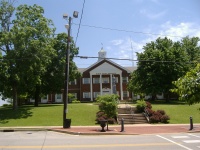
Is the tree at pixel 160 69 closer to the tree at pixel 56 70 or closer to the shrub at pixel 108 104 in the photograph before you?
the tree at pixel 56 70

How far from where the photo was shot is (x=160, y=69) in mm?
46719

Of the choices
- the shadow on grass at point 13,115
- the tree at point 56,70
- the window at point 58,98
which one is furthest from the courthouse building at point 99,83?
the shadow on grass at point 13,115

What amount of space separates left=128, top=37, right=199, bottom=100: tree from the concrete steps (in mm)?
13727

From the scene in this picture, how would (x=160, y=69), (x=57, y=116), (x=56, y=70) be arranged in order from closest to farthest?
1. (x=57, y=116)
2. (x=56, y=70)
3. (x=160, y=69)

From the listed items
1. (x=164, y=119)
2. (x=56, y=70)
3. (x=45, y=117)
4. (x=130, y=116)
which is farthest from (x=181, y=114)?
(x=56, y=70)

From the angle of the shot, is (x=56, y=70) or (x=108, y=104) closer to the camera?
(x=108, y=104)

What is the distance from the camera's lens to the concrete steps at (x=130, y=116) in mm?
29494

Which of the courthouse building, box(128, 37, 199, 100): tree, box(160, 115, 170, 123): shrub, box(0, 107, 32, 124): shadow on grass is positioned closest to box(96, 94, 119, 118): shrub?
box(160, 115, 170, 123): shrub

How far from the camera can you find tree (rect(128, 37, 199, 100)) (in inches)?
1834

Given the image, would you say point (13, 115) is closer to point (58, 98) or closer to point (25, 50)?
point (25, 50)

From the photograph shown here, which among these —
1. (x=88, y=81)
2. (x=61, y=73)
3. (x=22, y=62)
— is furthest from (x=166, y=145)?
(x=88, y=81)

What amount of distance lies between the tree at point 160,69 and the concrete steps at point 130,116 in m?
13.7

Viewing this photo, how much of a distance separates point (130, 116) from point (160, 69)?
17792 mm

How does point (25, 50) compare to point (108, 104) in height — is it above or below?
above
